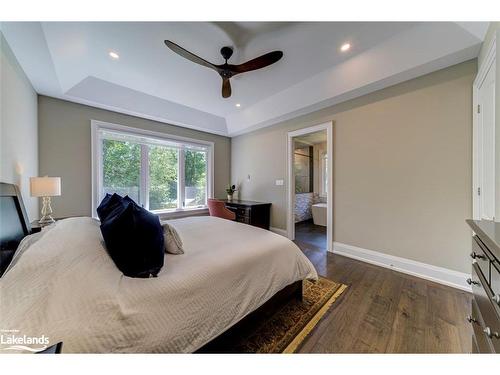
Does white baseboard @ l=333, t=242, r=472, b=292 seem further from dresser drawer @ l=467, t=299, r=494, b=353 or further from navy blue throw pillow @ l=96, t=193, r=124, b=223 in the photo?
navy blue throw pillow @ l=96, t=193, r=124, b=223

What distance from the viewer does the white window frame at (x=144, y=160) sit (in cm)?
300

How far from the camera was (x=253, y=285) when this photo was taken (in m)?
1.29

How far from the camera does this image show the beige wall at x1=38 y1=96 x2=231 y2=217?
103 inches

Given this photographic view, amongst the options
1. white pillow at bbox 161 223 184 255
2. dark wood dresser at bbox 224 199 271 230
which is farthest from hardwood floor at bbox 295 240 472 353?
dark wood dresser at bbox 224 199 271 230

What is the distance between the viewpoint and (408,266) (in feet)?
7.61

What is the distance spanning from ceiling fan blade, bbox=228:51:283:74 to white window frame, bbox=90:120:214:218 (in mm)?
2274

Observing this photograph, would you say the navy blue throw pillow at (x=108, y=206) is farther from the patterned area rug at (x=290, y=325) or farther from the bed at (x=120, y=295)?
the patterned area rug at (x=290, y=325)

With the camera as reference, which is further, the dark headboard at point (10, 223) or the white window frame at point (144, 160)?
the white window frame at point (144, 160)

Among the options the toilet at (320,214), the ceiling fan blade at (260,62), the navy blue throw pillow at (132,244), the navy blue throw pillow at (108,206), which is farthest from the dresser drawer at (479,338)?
the toilet at (320,214)

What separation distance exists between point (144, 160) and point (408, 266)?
4.55m

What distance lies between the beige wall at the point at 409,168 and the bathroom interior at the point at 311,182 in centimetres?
186
